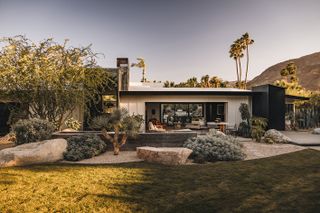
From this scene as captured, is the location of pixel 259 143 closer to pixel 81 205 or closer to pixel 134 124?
pixel 134 124

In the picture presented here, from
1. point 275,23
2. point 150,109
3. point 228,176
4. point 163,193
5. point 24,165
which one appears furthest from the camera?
point 150,109

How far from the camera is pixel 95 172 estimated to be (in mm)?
6863

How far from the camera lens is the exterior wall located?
1655 centimetres

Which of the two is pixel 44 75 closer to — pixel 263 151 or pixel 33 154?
pixel 33 154

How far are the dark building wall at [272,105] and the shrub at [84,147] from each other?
11.6 metres

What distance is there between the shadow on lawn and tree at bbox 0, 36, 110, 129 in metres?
5.33

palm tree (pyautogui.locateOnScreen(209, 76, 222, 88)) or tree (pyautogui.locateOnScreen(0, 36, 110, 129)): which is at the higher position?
palm tree (pyautogui.locateOnScreen(209, 76, 222, 88))

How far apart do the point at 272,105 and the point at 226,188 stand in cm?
1258

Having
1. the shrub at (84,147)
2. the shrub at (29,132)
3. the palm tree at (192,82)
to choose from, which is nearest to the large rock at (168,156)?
the shrub at (84,147)

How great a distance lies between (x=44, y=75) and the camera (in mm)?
10344

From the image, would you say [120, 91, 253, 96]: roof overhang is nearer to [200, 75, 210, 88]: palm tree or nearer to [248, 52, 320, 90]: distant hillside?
[200, 75, 210, 88]: palm tree

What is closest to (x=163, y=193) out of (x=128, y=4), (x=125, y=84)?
(x=125, y=84)

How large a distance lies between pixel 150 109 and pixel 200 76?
30.9m

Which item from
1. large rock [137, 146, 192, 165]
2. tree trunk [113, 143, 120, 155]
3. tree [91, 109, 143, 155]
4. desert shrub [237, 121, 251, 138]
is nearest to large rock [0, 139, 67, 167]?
tree [91, 109, 143, 155]
